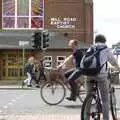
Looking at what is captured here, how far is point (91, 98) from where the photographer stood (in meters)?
10.3

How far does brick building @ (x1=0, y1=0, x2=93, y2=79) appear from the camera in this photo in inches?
1876

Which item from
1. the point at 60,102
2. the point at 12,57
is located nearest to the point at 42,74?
the point at 12,57

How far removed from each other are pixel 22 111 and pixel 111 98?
4045mm

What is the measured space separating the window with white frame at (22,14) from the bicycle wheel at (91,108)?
38.7 meters

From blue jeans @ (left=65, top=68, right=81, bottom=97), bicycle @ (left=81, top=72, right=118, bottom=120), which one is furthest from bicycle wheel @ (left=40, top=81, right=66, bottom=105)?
bicycle @ (left=81, top=72, right=118, bottom=120)

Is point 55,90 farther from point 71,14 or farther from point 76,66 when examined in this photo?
point 71,14

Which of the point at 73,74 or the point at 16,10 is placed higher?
the point at 16,10

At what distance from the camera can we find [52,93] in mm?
16062

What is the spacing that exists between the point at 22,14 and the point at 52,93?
33682mm

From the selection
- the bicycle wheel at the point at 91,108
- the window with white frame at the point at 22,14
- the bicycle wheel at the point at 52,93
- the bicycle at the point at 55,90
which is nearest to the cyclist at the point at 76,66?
the bicycle at the point at 55,90

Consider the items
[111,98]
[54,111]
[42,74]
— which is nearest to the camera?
[111,98]

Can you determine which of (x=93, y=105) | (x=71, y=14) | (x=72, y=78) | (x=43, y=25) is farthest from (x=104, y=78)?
Answer: (x=71, y=14)

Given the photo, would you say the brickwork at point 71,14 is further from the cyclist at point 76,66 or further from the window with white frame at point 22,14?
the cyclist at point 76,66

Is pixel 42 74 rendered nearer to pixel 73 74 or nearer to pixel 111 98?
pixel 73 74
